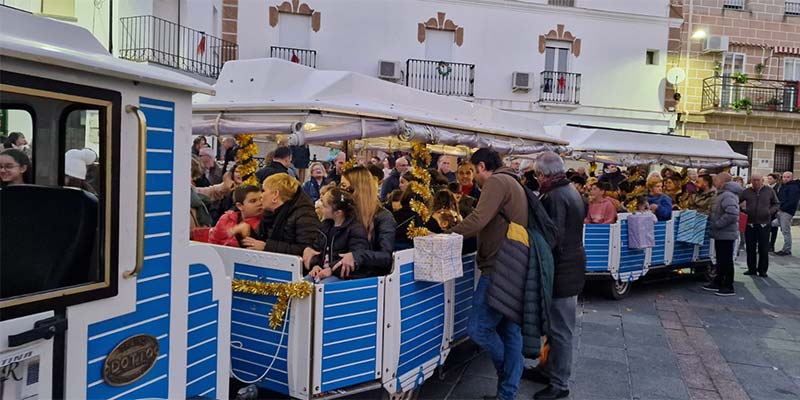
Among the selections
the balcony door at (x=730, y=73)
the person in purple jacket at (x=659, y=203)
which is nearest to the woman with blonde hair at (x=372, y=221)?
the person in purple jacket at (x=659, y=203)

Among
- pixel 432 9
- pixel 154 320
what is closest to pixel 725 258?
pixel 154 320

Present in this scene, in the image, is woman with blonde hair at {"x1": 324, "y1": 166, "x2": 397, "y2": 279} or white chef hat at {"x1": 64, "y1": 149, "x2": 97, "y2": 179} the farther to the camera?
woman with blonde hair at {"x1": 324, "y1": 166, "x2": 397, "y2": 279}

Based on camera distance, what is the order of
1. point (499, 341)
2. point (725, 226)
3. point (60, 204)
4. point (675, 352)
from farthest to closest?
point (725, 226), point (675, 352), point (499, 341), point (60, 204)

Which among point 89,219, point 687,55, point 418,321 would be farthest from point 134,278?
point 687,55

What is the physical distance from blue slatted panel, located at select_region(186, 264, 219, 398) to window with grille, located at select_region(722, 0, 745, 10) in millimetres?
22508

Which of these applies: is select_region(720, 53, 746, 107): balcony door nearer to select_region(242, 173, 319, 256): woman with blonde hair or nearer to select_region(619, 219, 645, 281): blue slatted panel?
select_region(619, 219, 645, 281): blue slatted panel

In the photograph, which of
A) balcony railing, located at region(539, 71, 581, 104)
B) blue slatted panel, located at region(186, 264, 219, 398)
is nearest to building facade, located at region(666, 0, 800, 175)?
Answer: balcony railing, located at region(539, 71, 581, 104)

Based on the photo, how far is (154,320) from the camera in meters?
2.44

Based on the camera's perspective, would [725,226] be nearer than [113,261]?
No

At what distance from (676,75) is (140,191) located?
2062cm

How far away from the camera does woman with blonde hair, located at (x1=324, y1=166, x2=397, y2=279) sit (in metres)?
4.22

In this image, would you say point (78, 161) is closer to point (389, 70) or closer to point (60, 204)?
point (60, 204)

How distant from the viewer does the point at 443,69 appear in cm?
1844

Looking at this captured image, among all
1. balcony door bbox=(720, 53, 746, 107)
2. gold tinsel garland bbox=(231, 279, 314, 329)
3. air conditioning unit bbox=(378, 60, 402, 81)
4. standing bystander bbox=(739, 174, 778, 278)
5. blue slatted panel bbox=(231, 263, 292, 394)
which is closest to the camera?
gold tinsel garland bbox=(231, 279, 314, 329)
